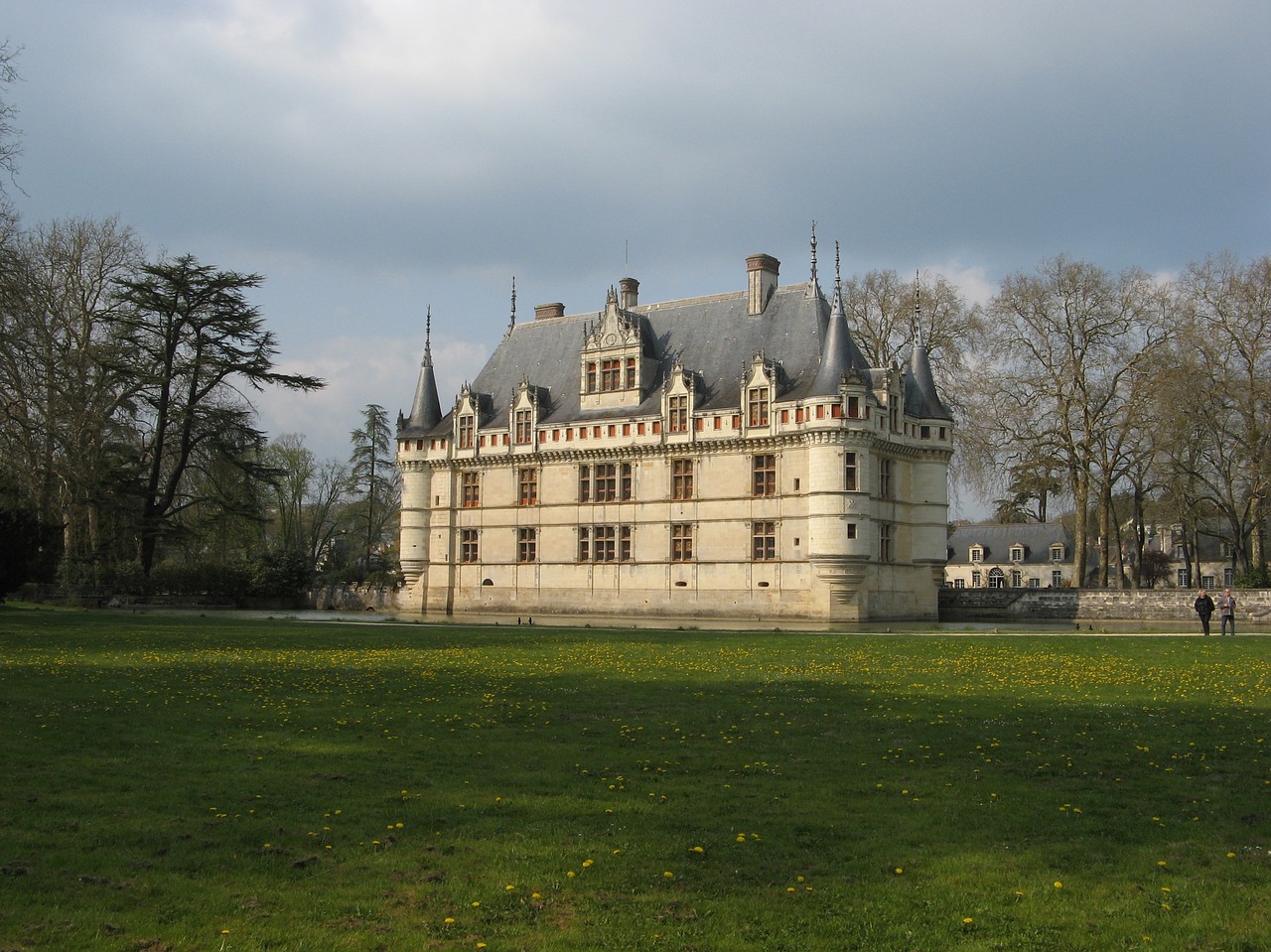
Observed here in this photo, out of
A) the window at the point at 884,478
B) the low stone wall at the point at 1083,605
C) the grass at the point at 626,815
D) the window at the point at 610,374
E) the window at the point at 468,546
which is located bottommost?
the grass at the point at 626,815

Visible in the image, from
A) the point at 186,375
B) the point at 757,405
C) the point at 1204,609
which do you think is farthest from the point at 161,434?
the point at 1204,609

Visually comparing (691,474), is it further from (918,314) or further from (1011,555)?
(1011,555)

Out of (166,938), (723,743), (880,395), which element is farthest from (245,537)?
(166,938)

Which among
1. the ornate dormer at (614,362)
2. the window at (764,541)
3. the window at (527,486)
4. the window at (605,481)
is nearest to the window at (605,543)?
the window at (605,481)

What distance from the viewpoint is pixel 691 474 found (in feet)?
139

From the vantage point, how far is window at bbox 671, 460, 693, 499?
42.3 m

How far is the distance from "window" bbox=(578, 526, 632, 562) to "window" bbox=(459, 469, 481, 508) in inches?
201

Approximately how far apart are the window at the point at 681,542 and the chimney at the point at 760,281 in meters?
8.33

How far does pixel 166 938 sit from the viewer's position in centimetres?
549

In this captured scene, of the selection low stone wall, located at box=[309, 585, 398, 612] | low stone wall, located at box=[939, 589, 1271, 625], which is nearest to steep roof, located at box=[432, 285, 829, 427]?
low stone wall, located at box=[309, 585, 398, 612]

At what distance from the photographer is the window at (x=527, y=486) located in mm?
45938

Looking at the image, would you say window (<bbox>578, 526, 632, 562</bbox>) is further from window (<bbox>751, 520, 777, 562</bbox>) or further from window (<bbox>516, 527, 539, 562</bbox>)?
window (<bbox>751, 520, 777, 562</bbox>)

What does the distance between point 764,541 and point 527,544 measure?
10012 millimetres

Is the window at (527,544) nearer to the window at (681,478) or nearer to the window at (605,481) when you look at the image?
the window at (605,481)
